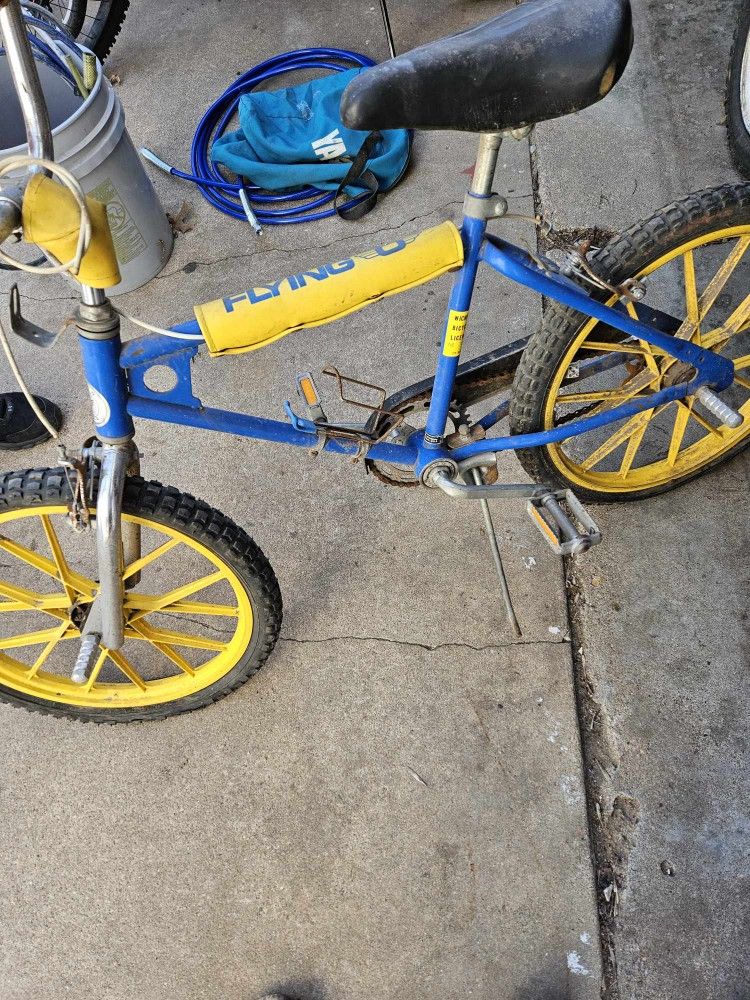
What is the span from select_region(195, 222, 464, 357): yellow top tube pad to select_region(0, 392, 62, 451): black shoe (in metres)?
1.28

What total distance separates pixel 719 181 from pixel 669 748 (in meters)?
1.90

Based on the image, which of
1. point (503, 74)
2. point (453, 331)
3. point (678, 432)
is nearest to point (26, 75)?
point (503, 74)

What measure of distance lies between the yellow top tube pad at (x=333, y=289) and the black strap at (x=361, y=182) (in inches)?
59.7

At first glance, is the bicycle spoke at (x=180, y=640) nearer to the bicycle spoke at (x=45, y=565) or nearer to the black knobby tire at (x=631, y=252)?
the bicycle spoke at (x=45, y=565)

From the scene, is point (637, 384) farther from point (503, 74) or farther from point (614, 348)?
point (503, 74)

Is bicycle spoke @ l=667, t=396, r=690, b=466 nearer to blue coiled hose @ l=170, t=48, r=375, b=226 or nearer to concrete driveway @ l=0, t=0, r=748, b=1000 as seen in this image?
concrete driveway @ l=0, t=0, r=748, b=1000

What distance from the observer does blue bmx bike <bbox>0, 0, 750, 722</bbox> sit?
1.25 metres

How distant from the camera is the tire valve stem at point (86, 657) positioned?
63.6 inches

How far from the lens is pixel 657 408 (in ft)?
6.38

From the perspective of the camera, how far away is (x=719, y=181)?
8.71 ft

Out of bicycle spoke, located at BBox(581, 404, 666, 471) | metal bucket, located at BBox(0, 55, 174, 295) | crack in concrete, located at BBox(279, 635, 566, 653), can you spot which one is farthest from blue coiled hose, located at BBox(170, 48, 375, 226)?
crack in concrete, located at BBox(279, 635, 566, 653)

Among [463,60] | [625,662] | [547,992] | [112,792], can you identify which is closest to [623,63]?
[463,60]

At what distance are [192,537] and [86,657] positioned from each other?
35cm

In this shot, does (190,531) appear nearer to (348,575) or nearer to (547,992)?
(348,575)
